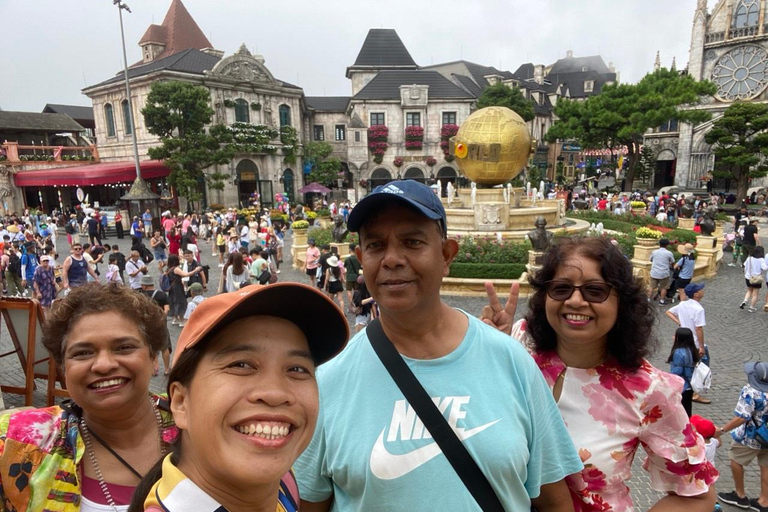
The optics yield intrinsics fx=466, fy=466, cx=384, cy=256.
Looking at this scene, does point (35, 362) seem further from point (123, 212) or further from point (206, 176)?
point (206, 176)

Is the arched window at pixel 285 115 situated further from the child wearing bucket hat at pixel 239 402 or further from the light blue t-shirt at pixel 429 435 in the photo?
the child wearing bucket hat at pixel 239 402

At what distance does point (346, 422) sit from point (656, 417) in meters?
1.44

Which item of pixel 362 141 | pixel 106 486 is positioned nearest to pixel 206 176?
pixel 362 141

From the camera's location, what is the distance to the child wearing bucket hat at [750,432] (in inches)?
176

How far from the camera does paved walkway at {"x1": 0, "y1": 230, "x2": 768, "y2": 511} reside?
5094 mm

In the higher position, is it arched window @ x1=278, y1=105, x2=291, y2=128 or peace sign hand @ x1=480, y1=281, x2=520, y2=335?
arched window @ x1=278, y1=105, x2=291, y2=128

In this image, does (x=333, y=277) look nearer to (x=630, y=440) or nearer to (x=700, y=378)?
(x=700, y=378)

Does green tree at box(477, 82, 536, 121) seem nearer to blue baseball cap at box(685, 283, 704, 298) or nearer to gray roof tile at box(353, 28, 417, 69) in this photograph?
gray roof tile at box(353, 28, 417, 69)

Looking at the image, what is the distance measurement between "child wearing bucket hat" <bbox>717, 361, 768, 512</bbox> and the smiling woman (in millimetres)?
5139

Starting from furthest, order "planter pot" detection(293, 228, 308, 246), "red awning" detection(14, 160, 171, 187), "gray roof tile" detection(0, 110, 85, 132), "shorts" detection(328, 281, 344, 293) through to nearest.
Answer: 1. "gray roof tile" detection(0, 110, 85, 132)
2. "red awning" detection(14, 160, 171, 187)
3. "planter pot" detection(293, 228, 308, 246)
4. "shorts" detection(328, 281, 344, 293)

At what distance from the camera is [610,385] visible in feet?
7.15

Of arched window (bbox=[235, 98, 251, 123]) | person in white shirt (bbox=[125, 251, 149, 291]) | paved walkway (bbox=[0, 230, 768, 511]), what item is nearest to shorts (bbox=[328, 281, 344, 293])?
paved walkway (bbox=[0, 230, 768, 511])

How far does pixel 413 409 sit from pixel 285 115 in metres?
39.7

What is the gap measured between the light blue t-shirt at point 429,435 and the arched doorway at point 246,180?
34.8 m
